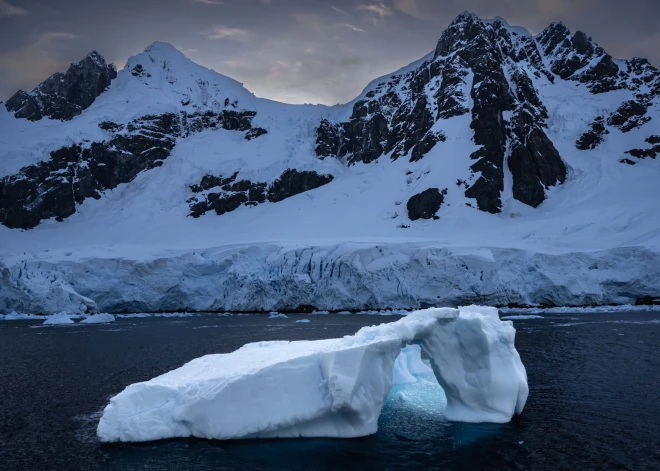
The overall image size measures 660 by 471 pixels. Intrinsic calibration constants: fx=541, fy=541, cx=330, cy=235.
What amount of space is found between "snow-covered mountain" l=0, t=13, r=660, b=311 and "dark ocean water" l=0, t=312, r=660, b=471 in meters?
33.0

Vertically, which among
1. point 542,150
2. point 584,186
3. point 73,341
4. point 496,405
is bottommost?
point 73,341

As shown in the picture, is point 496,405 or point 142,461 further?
point 496,405

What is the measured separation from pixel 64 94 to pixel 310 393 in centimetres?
13382

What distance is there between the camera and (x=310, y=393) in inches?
622

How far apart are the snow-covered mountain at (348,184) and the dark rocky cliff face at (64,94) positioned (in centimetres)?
35

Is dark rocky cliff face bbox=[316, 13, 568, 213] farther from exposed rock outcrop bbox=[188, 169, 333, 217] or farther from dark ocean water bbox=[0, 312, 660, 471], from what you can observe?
dark ocean water bbox=[0, 312, 660, 471]

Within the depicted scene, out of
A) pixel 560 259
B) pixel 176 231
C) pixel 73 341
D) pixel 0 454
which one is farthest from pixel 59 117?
pixel 0 454

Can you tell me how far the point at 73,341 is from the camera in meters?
41.3

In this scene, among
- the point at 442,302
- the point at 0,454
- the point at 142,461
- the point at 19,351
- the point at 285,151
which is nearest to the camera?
the point at 142,461

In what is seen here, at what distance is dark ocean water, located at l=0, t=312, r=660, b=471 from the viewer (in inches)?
559

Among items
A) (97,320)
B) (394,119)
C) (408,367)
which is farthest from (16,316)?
(394,119)

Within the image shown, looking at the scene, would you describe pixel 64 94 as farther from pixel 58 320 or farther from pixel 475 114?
pixel 475 114

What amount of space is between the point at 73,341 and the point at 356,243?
39667 millimetres

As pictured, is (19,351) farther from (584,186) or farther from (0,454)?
(584,186)
